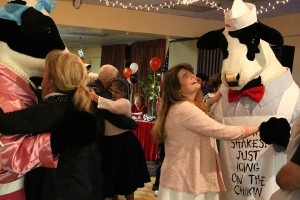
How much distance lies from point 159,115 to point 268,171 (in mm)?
737

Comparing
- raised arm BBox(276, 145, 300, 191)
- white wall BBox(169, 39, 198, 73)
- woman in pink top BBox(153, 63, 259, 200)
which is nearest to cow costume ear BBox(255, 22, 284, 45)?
woman in pink top BBox(153, 63, 259, 200)

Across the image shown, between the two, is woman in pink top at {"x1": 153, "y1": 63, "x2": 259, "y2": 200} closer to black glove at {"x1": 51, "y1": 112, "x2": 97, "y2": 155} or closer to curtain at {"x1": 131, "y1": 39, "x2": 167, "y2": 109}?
black glove at {"x1": 51, "y1": 112, "x2": 97, "y2": 155}

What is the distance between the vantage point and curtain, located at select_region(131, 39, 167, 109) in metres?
11.2

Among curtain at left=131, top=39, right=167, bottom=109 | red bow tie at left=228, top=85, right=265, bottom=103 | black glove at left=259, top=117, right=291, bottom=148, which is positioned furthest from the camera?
curtain at left=131, top=39, right=167, bottom=109

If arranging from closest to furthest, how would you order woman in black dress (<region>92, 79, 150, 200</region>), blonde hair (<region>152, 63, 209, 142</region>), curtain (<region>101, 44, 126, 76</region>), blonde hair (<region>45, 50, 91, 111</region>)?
blonde hair (<region>45, 50, 91, 111</region>) < blonde hair (<region>152, 63, 209, 142</region>) < woman in black dress (<region>92, 79, 150, 200</region>) < curtain (<region>101, 44, 126, 76</region>)

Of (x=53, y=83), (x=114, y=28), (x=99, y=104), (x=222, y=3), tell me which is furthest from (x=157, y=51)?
(x=53, y=83)

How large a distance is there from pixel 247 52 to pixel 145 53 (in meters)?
9.96

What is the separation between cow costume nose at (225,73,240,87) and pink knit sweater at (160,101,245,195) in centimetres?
23

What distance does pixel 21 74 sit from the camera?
6.69ft

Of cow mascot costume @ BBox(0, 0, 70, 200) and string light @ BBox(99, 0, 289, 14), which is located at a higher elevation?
string light @ BBox(99, 0, 289, 14)

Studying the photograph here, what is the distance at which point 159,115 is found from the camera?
265cm

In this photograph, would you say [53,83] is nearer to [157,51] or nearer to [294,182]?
[294,182]

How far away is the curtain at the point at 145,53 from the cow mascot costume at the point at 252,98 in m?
8.61

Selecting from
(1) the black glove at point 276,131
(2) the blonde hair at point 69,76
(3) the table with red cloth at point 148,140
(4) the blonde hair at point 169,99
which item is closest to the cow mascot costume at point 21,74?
(2) the blonde hair at point 69,76
